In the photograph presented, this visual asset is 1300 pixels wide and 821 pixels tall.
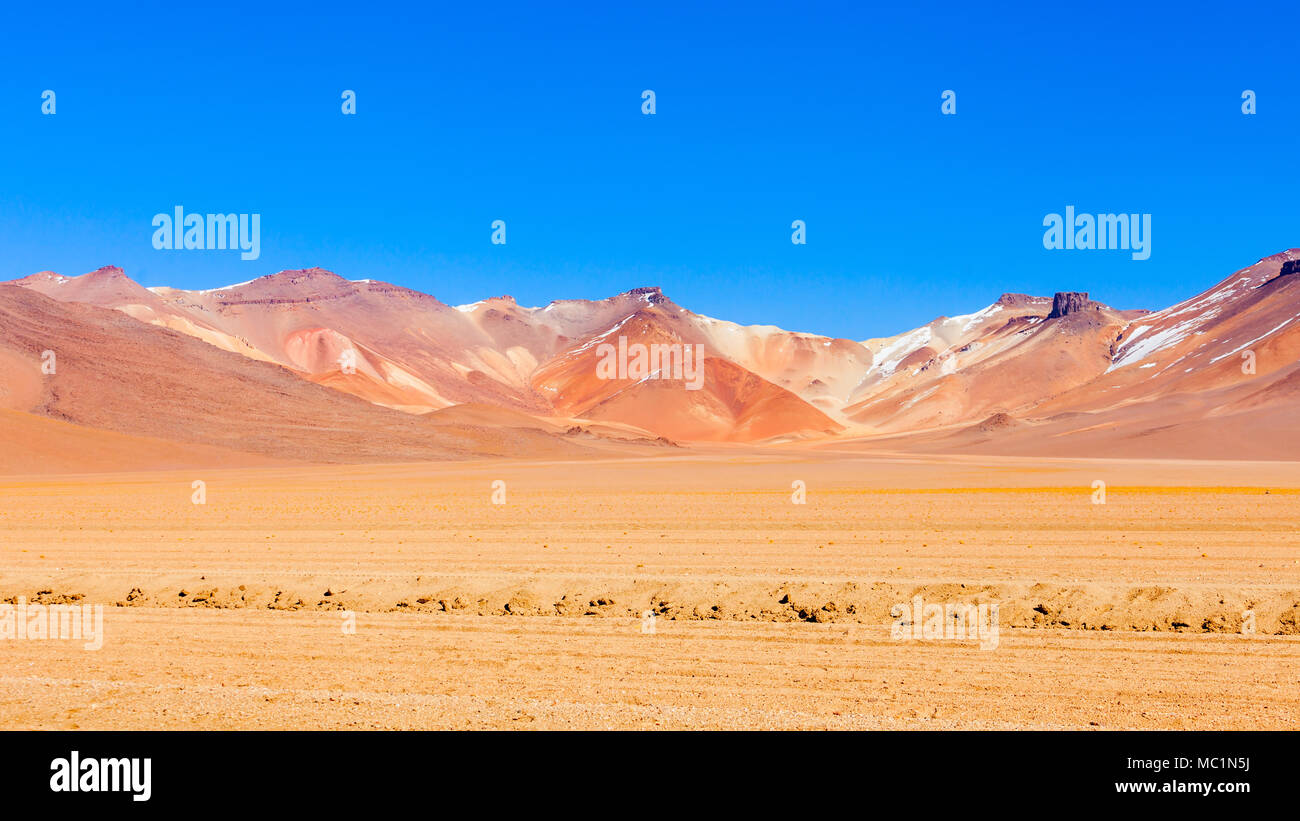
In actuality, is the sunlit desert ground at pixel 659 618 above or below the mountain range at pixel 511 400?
below

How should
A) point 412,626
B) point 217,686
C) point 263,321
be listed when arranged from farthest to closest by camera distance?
point 263,321 → point 412,626 → point 217,686

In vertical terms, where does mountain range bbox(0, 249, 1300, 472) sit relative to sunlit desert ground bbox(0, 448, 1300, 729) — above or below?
above

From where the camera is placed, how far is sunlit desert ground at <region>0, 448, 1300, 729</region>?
328 inches

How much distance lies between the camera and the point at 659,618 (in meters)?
13.6

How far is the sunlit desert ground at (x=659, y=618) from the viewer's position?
8.33 m

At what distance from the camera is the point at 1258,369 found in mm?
132125

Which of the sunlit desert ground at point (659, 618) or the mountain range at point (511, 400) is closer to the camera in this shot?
the sunlit desert ground at point (659, 618)

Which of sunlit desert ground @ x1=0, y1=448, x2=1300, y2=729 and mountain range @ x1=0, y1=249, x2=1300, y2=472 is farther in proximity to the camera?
mountain range @ x1=0, y1=249, x2=1300, y2=472

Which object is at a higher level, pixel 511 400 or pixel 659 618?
pixel 511 400

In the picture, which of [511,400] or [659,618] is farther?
[511,400]

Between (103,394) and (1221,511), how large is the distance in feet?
261
